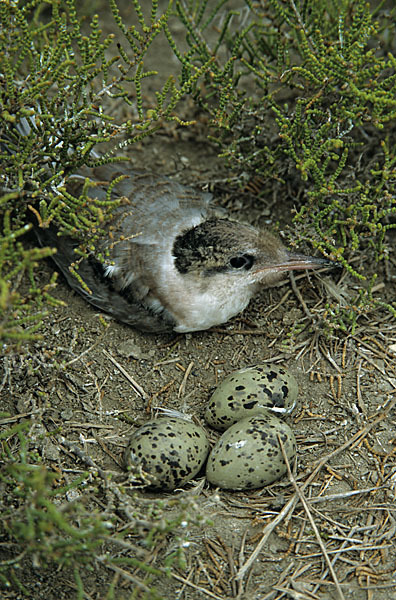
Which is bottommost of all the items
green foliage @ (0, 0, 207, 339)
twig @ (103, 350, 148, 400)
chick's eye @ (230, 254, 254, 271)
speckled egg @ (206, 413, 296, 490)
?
speckled egg @ (206, 413, 296, 490)

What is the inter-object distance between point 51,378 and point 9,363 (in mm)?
422

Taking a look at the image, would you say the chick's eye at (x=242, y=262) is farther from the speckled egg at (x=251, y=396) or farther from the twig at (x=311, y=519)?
the twig at (x=311, y=519)

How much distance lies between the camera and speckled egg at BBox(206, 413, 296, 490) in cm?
302

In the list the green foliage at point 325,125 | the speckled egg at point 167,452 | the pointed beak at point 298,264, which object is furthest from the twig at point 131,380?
the green foliage at point 325,125

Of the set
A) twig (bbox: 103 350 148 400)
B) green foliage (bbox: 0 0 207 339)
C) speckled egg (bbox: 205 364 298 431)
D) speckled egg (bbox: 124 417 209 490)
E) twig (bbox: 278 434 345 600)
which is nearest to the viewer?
twig (bbox: 278 434 345 600)

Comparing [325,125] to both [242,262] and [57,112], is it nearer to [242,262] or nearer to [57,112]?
[242,262]

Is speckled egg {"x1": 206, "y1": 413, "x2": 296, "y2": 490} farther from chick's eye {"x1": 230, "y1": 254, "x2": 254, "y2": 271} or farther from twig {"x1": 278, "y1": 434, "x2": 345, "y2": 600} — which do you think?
chick's eye {"x1": 230, "y1": 254, "x2": 254, "y2": 271}

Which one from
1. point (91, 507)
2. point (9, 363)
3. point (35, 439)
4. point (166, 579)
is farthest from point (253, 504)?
point (9, 363)

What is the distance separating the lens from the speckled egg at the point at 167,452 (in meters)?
3.00

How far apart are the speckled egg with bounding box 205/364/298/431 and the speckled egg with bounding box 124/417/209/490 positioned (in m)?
0.20

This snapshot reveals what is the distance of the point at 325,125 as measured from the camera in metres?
3.39

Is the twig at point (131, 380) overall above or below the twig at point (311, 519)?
above

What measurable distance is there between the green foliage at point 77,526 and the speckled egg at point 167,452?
0.15 metres

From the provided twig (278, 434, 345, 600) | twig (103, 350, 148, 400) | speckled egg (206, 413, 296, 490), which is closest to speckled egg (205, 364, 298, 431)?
speckled egg (206, 413, 296, 490)
